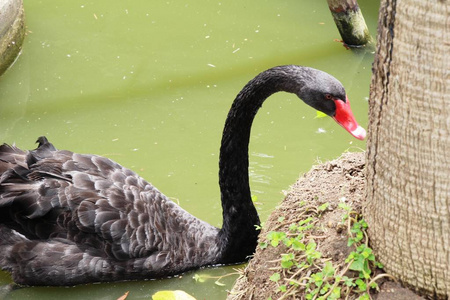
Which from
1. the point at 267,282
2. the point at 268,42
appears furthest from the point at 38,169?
the point at 268,42

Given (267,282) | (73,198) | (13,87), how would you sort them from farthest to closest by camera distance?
(13,87), (73,198), (267,282)

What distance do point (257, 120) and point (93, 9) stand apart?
8.29 ft

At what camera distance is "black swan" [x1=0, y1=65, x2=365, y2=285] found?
3713 mm

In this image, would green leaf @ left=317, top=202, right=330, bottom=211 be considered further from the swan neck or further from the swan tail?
the swan tail

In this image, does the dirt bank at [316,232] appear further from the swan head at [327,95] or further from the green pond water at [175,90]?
the green pond water at [175,90]

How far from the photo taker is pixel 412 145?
202 centimetres

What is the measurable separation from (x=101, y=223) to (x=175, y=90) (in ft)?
6.46

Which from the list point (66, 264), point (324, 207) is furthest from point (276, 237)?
point (66, 264)

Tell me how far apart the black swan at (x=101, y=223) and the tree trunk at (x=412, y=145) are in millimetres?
Result: 1496

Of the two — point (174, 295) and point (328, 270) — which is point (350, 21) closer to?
point (174, 295)

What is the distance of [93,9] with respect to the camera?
6770 mm

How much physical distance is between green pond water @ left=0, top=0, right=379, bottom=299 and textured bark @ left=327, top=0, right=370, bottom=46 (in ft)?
0.41

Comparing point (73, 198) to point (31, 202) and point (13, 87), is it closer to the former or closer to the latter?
point (31, 202)

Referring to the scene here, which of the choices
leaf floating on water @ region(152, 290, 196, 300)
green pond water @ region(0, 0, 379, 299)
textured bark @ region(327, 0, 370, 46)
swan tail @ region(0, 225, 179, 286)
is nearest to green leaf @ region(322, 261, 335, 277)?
leaf floating on water @ region(152, 290, 196, 300)
